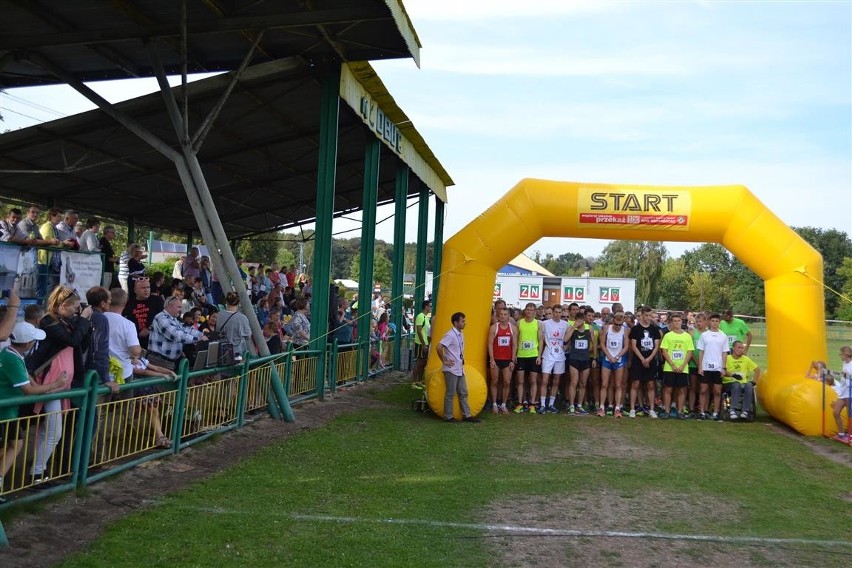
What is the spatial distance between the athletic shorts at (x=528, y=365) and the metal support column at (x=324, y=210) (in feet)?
10.5

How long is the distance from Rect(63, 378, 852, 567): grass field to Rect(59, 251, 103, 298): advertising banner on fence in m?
3.77

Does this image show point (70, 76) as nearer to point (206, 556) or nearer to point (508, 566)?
point (206, 556)

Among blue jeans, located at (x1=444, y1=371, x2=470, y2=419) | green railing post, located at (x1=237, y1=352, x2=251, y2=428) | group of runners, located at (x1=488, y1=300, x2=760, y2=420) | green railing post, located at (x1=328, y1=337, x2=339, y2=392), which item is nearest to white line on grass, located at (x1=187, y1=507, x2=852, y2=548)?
green railing post, located at (x1=237, y1=352, x2=251, y2=428)

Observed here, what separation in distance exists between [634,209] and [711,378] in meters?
3.03

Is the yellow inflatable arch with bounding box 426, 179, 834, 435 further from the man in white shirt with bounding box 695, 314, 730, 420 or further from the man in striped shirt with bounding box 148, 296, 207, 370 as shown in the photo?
the man in striped shirt with bounding box 148, 296, 207, 370

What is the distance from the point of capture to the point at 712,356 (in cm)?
1241

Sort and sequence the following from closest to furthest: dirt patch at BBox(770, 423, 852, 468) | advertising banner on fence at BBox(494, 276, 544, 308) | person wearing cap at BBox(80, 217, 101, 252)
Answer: dirt patch at BBox(770, 423, 852, 468), person wearing cap at BBox(80, 217, 101, 252), advertising banner on fence at BBox(494, 276, 544, 308)

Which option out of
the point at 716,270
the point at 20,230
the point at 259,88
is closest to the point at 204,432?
the point at 20,230

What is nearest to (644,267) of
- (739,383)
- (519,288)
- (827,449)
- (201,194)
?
(519,288)

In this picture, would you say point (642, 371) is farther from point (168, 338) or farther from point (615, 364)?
point (168, 338)

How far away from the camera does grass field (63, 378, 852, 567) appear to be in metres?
5.27

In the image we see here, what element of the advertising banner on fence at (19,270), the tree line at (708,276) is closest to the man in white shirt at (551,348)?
the advertising banner on fence at (19,270)

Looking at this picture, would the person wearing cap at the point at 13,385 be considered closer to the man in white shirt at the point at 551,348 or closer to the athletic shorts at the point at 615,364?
the man in white shirt at the point at 551,348

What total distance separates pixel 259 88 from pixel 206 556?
926cm
